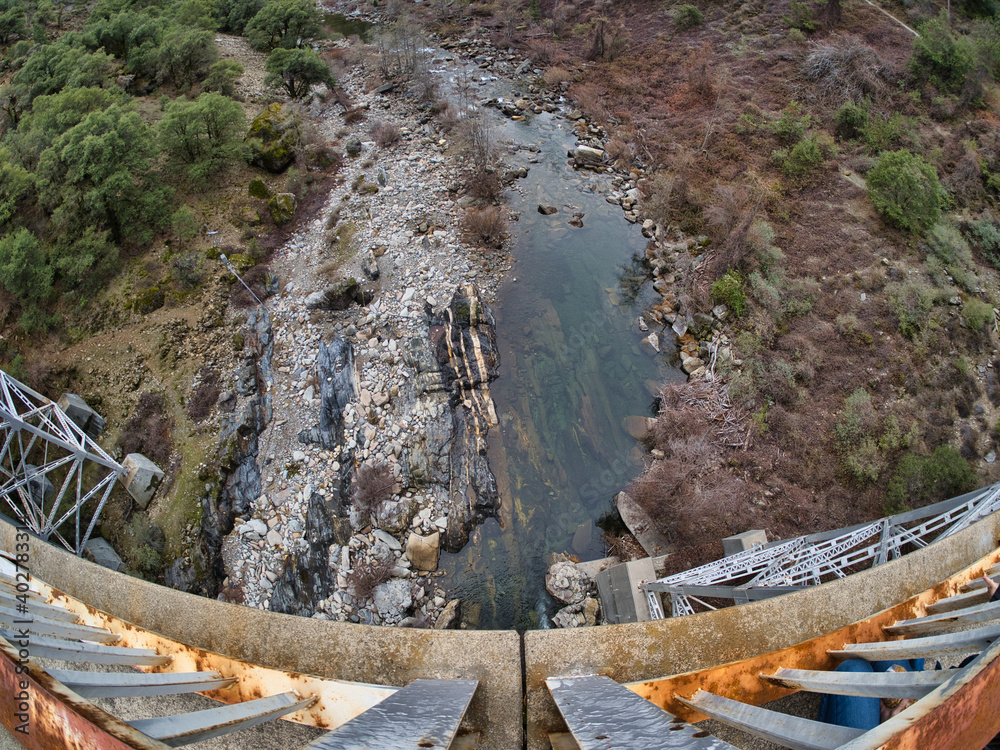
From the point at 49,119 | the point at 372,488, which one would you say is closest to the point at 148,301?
the point at 49,119

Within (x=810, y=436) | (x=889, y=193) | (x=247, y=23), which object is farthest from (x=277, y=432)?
(x=247, y=23)

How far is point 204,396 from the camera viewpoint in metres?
10.8

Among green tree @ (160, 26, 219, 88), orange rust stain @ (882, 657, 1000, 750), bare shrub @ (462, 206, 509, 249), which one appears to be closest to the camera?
orange rust stain @ (882, 657, 1000, 750)

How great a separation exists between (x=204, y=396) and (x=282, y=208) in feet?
21.8

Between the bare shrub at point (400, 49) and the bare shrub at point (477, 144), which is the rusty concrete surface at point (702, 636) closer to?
the bare shrub at point (477, 144)

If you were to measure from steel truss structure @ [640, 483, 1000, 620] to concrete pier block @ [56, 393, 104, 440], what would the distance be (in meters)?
11.6

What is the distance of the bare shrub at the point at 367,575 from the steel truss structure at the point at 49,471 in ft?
14.9

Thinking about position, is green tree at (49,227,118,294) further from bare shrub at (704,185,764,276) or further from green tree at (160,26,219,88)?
bare shrub at (704,185,764,276)

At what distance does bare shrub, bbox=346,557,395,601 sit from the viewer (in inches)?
346

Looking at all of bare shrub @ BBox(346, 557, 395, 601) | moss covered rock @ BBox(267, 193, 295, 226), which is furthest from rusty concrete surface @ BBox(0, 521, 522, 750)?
moss covered rock @ BBox(267, 193, 295, 226)

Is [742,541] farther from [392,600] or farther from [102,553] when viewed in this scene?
[102,553]

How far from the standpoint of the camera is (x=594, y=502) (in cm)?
1013

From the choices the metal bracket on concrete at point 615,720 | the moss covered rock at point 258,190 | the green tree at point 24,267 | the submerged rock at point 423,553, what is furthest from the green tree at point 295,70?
the metal bracket on concrete at point 615,720

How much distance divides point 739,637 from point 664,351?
10.7m
